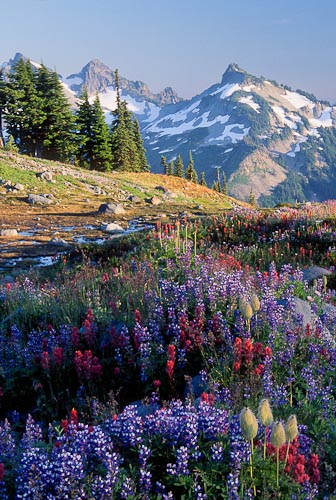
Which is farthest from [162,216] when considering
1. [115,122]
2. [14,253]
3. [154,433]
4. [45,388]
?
[115,122]

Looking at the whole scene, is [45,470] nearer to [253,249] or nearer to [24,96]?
[253,249]

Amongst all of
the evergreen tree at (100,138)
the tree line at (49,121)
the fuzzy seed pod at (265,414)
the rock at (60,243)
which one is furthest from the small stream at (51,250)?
the evergreen tree at (100,138)

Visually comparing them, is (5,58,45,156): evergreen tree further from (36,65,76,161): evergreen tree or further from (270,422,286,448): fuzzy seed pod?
(270,422,286,448): fuzzy seed pod

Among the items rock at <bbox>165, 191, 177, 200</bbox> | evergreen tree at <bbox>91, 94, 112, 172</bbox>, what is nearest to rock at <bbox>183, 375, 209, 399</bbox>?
rock at <bbox>165, 191, 177, 200</bbox>

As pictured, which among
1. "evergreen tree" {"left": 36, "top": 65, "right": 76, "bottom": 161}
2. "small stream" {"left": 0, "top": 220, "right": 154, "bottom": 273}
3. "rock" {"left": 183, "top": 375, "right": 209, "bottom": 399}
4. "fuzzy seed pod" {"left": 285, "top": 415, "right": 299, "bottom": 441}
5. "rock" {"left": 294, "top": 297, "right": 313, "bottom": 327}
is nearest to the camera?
"fuzzy seed pod" {"left": 285, "top": 415, "right": 299, "bottom": 441}

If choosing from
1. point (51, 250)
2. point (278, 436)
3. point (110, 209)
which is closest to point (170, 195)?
point (110, 209)

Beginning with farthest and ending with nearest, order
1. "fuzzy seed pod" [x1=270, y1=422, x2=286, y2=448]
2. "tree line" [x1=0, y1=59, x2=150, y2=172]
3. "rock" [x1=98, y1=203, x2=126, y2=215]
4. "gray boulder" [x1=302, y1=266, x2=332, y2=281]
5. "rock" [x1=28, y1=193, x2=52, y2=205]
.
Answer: "tree line" [x1=0, y1=59, x2=150, y2=172]
"rock" [x1=28, y1=193, x2=52, y2=205]
"rock" [x1=98, y1=203, x2=126, y2=215]
"gray boulder" [x1=302, y1=266, x2=332, y2=281]
"fuzzy seed pod" [x1=270, y1=422, x2=286, y2=448]

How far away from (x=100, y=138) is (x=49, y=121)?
6.29 meters

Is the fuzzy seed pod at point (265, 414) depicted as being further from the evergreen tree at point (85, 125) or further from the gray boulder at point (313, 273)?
the evergreen tree at point (85, 125)

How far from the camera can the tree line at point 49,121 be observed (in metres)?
52.3

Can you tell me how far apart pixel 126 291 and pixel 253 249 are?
4961 millimetres

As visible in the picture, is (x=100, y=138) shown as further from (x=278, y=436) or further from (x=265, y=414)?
(x=278, y=436)

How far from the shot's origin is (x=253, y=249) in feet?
37.1

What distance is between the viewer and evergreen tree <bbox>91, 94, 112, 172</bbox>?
2202 inches
